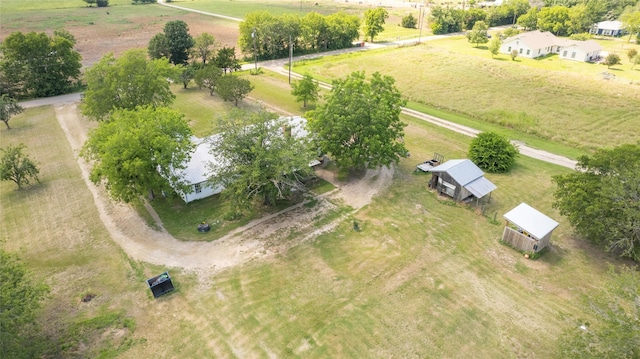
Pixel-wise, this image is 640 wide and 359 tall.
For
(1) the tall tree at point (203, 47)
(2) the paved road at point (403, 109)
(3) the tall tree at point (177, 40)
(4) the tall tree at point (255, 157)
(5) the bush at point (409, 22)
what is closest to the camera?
(4) the tall tree at point (255, 157)

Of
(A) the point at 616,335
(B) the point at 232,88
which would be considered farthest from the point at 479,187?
(B) the point at 232,88

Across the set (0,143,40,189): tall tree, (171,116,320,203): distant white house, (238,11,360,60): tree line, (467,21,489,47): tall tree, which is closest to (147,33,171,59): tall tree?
(238,11,360,60): tree line

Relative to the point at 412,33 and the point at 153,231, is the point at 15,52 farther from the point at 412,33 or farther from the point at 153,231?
the point at 412,33

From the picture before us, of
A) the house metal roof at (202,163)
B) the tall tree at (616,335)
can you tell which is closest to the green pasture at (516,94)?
the tall tree at (616,335)

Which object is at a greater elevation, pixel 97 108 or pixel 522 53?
pixel 522 53

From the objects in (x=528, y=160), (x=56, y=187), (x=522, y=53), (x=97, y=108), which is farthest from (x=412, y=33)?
(x=56, y=187)

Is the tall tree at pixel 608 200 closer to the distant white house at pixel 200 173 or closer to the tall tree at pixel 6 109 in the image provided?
the distant white house at pixel 200 173
